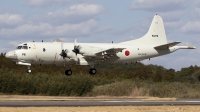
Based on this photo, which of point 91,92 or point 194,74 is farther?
point 194,74

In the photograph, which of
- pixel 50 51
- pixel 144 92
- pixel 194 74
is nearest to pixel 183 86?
pixel 144 92

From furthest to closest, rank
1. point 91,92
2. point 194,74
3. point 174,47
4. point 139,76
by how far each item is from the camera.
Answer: point 194,74 < point 139,76 < point 91,92 < point 174,47

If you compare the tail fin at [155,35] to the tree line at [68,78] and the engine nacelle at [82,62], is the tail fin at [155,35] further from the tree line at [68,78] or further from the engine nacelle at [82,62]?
the tree line at [68,78]

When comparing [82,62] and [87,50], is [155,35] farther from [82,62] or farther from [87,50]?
[82,62]

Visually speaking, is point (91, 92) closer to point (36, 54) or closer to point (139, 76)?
point (139, 76)

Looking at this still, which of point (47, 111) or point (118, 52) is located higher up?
point (118, 52)

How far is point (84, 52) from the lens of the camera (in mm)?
61906

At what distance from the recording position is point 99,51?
62156mm

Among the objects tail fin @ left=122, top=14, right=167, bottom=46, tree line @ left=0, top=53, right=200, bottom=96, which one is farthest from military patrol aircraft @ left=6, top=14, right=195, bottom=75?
tree line @ left=0, top=53, right=200, bottom=96

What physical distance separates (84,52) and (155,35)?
35.7 ft

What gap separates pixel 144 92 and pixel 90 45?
18115 mm

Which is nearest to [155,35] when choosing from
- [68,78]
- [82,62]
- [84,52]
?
[84,52]

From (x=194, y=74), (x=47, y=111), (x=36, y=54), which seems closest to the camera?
(x=47, y=111)

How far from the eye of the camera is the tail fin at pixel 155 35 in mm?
67738
